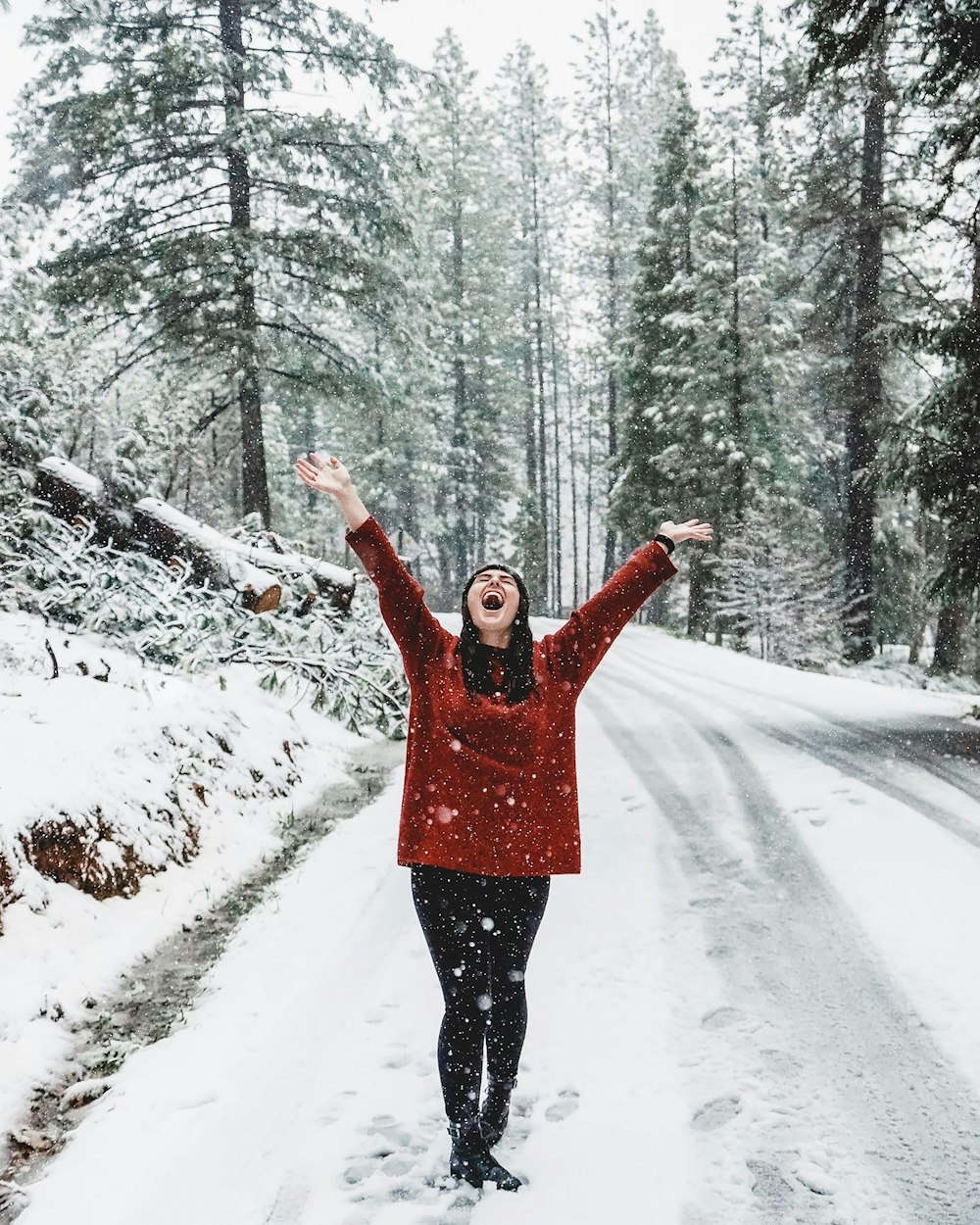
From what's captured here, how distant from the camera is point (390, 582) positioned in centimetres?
276

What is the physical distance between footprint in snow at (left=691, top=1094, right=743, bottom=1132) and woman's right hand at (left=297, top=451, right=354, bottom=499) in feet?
8.07

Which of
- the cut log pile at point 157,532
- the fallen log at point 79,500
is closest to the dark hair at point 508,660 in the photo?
the cut log pile at point 157,532

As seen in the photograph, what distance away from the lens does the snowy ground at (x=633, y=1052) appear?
2635 millimetres

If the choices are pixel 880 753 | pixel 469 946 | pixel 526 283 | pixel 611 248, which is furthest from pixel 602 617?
pixel 526 283

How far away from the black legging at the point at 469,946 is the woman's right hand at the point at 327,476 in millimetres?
1226

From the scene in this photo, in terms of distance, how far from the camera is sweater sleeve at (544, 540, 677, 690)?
2871 mm

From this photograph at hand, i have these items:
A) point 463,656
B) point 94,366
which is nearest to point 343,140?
point 94,366

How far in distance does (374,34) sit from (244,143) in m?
3.00

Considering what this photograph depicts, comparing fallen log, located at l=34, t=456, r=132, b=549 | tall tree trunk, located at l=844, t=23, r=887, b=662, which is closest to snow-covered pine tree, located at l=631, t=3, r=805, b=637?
tall tree trunk, located at l=844, t=23, r=887, b=662

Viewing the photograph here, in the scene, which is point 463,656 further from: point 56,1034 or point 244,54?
point 244,54

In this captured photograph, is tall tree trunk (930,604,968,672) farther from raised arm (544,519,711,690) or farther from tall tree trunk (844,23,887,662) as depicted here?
raised arm (544,519,711,690)

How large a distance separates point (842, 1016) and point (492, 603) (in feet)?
8.02

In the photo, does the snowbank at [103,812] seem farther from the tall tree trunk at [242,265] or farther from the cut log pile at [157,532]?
the tall tree trunk at [242,265]

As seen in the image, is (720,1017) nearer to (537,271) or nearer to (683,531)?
(683,531)
